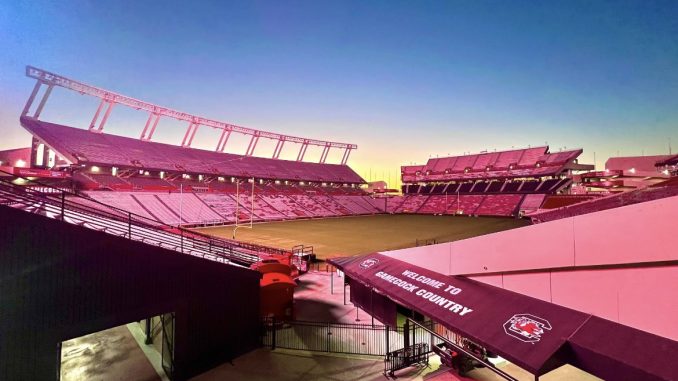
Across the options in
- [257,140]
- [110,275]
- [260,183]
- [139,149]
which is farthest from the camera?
[257,140]

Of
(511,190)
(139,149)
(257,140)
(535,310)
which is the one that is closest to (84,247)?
(535,310)

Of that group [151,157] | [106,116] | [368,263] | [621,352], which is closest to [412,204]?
[151,157]

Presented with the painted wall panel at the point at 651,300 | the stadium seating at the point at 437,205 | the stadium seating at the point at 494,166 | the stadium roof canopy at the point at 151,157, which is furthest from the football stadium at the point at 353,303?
the stadium seating at the point at 494,166

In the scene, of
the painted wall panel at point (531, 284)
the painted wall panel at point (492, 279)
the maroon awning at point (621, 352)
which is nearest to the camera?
the maroon awning at point (621, 352)

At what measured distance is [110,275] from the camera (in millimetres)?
8148

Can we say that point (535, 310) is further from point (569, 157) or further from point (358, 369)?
point (569, 157)

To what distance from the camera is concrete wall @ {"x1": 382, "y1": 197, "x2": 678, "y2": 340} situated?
178 inches

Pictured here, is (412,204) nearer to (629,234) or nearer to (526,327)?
(526,327)

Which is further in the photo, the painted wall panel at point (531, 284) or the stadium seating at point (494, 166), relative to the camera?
the stadium seating at point (494, 166)

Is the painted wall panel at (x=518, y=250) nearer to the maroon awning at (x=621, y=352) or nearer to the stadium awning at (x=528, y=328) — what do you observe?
the stadium awning at (x=528, y=328)

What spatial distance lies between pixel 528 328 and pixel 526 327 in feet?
0.13

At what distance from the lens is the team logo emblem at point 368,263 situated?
444 inches

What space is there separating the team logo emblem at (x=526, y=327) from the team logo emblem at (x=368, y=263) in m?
5.68

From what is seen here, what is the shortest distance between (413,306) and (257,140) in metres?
77.8
